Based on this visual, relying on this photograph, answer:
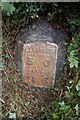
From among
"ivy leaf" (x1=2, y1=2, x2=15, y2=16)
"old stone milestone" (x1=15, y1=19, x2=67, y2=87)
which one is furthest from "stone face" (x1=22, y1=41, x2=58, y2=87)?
"ivy leaf" (x1=2, y1=2, x2=15, y2=16)

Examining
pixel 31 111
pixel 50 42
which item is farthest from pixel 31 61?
pixel 31 111

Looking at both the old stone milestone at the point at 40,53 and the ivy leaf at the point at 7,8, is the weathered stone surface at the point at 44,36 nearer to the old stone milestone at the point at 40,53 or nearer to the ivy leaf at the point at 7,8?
the old stone milestone at the point at 40,53

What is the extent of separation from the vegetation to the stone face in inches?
3.0

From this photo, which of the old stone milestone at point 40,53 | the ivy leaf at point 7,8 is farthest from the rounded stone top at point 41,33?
the ivy leaf at point 7,8

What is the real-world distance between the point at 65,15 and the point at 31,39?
36 cm

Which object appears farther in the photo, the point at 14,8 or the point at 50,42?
the point at 50,42

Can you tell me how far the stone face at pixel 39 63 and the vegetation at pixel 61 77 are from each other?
0.08m

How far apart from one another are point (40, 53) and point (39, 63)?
9 centimetres

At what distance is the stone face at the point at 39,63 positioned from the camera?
2.71 meters

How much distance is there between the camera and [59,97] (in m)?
2.71

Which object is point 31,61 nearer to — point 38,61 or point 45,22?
point 38,61

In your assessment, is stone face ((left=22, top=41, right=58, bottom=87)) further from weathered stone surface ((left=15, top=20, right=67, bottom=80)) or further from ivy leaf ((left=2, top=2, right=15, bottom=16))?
ivy leaf ((left=2, top=2, right=15, bottom=16))

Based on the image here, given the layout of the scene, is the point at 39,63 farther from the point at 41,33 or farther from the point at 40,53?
the point at 41,33

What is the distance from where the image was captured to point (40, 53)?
2.72 meters
